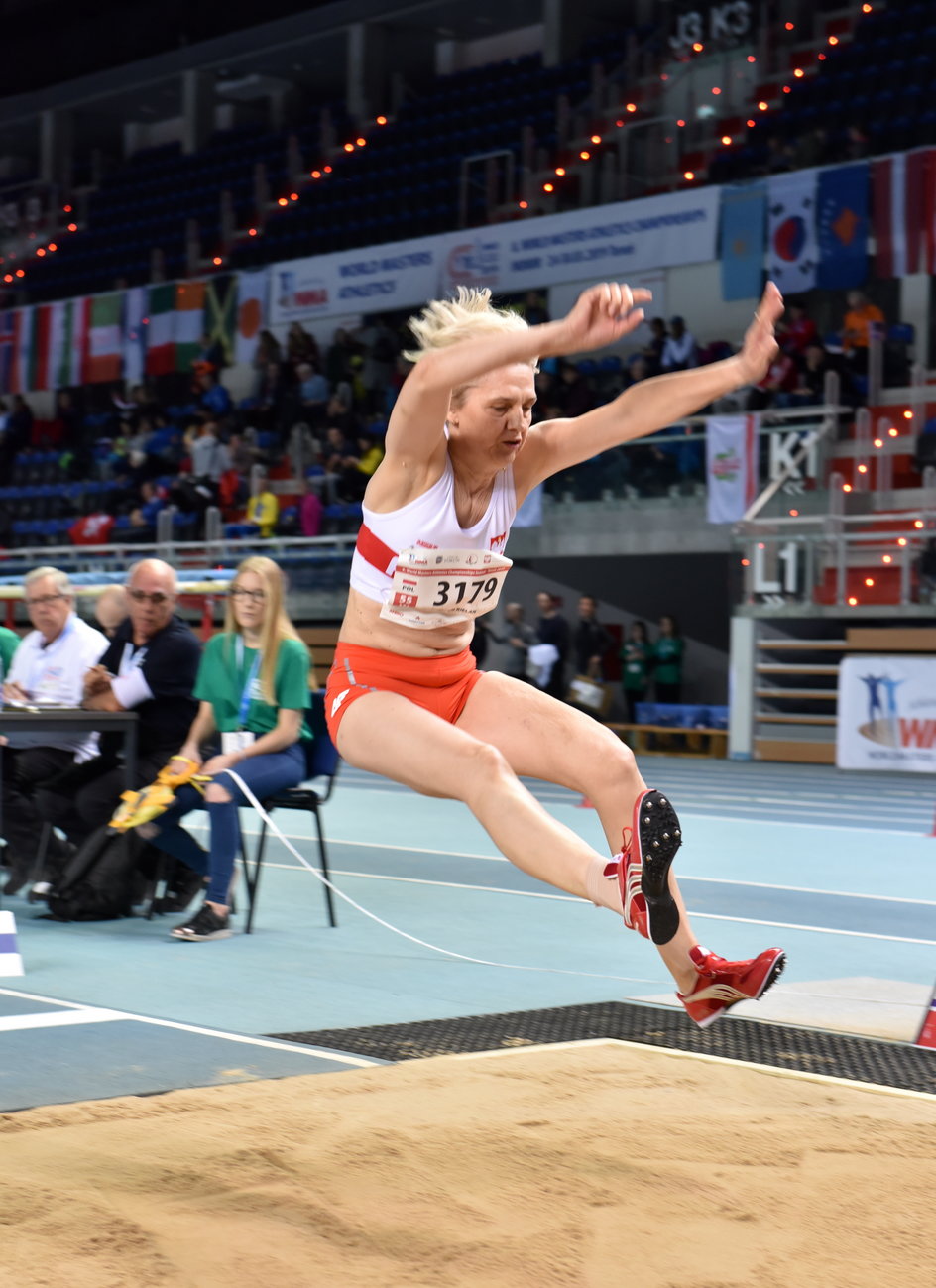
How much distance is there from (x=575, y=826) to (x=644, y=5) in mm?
18401

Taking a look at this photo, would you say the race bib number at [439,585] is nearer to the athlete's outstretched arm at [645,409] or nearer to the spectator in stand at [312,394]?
the athlete's outstretched arm at [645,409]

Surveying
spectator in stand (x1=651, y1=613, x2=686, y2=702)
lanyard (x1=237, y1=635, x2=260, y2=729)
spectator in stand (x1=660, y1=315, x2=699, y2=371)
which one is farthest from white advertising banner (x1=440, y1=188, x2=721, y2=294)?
lanyard (x1=237, y1=635, x2=260, y2=729)

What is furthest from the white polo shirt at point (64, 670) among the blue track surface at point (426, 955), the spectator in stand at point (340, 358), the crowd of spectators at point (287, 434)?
the spectator in stand at point (340, 358)

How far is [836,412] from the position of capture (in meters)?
16.1

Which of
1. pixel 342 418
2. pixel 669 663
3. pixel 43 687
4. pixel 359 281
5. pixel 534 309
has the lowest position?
pixel 669 663

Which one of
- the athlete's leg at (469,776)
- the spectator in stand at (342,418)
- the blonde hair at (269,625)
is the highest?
the spectator in stand at (342,418)

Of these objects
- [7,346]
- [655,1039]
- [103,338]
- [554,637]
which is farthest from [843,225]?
[7,346]

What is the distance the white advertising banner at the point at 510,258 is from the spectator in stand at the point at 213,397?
1452 mm

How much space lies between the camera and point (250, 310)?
2388 cm

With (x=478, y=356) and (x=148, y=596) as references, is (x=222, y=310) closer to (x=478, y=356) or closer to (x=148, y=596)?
(x=148, y=596)

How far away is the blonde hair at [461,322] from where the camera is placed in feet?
12.4

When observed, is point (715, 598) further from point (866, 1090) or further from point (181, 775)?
point (866, 1090)

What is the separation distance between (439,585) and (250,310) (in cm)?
2103

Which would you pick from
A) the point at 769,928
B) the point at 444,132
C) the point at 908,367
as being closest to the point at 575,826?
the point at 769,928
